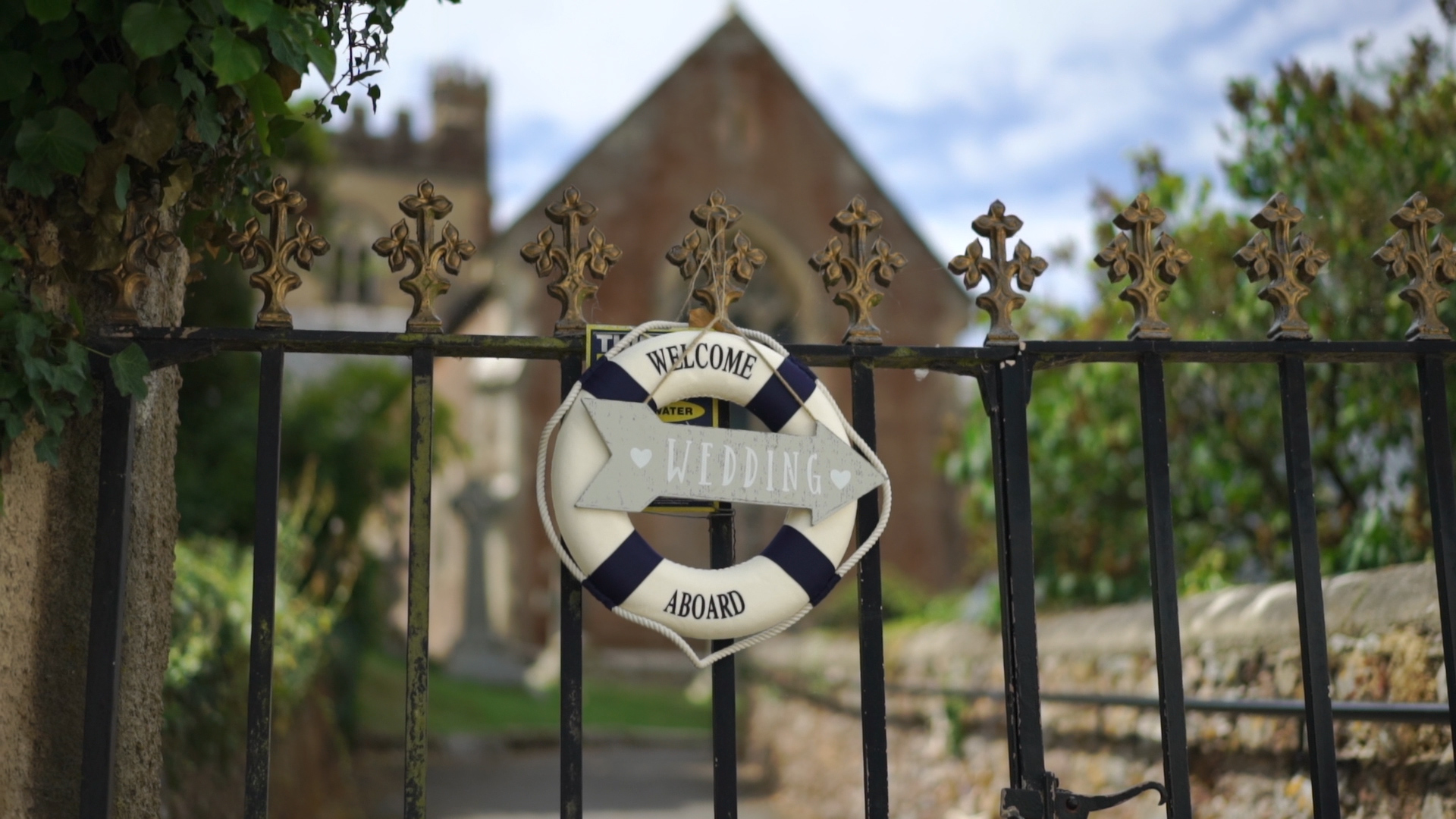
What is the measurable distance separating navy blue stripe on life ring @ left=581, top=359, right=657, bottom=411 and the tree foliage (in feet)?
9.27

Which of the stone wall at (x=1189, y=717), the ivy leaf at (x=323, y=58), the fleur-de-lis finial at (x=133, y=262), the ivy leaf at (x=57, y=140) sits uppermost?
the ivy leaf at (x=323, y=58)

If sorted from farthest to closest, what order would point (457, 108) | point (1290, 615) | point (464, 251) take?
point (457, 108)
point (1290, 615)
point (464, 251)

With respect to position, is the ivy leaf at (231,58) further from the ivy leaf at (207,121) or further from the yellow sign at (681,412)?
the yellow sign at (681,412)

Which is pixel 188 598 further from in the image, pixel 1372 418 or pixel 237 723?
pixel 1372 418

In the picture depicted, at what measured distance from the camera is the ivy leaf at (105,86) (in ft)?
6.15

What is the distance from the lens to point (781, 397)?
213cm

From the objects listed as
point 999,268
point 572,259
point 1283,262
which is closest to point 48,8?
point 572,259

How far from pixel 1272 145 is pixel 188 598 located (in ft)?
14.9

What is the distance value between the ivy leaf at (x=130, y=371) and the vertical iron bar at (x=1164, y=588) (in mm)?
1637

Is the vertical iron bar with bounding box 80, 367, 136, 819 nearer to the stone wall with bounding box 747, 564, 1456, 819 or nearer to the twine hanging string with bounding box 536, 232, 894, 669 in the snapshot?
the twine hanging string with bounding box 536, 232, 894, 669

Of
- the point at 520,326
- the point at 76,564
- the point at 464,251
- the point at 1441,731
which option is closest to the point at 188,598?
the point at 76,564

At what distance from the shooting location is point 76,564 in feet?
6.61

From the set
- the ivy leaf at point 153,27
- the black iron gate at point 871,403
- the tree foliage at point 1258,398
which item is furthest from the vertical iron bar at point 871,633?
the tree foliage at point 1258,398

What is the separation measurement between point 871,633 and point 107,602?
4.01 feet
